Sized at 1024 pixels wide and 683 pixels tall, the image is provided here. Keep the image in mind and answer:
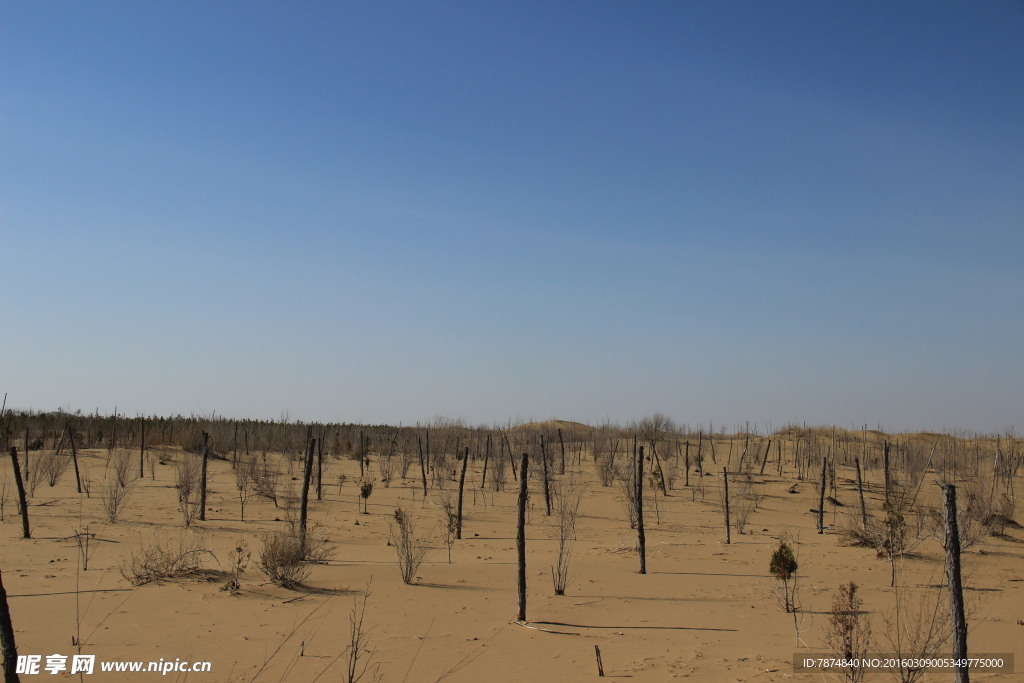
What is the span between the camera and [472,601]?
11.4 m

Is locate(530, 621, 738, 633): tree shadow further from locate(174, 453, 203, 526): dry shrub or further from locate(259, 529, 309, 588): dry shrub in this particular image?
locate(174, 453, 203, 526): dry shrub

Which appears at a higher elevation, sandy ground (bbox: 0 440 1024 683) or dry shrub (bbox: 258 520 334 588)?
dry shrub (bbox: 258 520 334 588)

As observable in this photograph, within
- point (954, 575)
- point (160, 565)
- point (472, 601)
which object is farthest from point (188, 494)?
point (954, 575)

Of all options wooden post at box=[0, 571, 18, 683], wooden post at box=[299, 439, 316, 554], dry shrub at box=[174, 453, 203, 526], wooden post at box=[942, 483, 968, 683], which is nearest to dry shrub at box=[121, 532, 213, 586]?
wooden post at box=[299, 439, 316, 554]

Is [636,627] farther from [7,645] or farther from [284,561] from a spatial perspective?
[7,645]

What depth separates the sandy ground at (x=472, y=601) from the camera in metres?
8.11

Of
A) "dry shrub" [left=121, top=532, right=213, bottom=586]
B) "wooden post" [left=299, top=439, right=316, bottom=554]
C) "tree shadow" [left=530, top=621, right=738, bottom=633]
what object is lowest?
"tree shadow" [left=530, top=621, right=738, bottom=633]

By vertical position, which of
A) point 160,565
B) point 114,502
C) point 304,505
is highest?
point 304,505

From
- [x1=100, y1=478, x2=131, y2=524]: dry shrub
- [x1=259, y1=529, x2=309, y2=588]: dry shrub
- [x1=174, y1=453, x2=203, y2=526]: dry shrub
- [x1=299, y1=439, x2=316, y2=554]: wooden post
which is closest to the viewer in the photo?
[x1=259, y1=529, x2=309, y2=588]: dry shrub

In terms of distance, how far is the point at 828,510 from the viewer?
957 inches

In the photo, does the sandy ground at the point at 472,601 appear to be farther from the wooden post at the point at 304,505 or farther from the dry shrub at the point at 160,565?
the wooden post at the point at 304,505

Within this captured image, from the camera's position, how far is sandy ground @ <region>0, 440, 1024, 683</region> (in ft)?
26.6

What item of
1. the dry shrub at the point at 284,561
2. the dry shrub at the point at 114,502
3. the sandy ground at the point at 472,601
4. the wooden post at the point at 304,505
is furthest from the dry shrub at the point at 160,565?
the dry shrub at the point at 114,502

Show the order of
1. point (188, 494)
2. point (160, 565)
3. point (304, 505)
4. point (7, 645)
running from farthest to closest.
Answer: point (188, 494) < point (304, 505) < point (160, 565) < point (7, 645)
